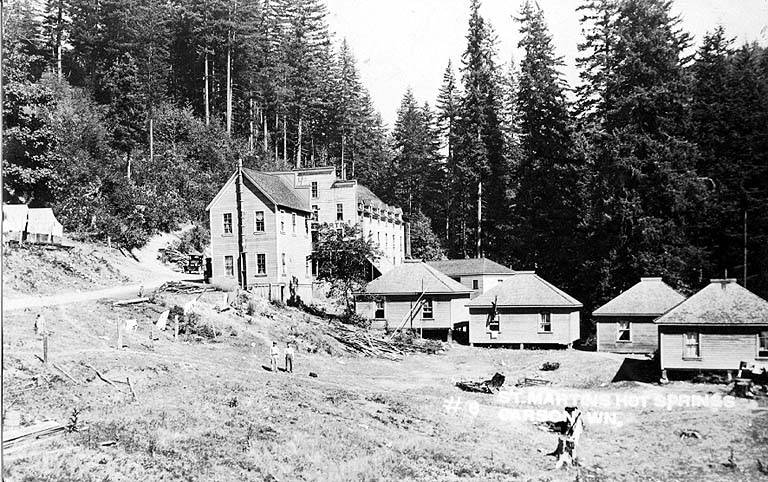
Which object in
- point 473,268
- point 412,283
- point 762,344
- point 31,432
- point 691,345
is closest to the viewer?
point 31,432

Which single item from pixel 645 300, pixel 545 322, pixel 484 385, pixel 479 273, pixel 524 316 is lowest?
pixel 484 385

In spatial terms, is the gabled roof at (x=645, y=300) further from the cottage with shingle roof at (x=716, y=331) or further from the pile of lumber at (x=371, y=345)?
the pile of lumber at (x=371, y=345)

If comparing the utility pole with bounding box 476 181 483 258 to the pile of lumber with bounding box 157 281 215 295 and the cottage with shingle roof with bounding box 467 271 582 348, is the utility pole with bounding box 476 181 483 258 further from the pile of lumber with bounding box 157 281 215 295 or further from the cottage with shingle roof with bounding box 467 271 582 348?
the pile of lumber with bounding box 157 281 215 295

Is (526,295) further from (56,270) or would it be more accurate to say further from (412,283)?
(56,270)

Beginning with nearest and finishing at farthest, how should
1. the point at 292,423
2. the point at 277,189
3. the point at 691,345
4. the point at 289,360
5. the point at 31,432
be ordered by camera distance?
the point at 31,432 → the point at 292,423 → the point at 289,360 → the point at 691,345 → the point at 277,189

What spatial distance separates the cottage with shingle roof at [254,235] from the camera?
152 ft

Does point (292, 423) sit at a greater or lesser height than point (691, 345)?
lesser

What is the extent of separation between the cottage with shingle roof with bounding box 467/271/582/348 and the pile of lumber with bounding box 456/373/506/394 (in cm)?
1352

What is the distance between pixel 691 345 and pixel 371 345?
16648 millimetres

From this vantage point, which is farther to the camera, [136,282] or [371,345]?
[136,282]

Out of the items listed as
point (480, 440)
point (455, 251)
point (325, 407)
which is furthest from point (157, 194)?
point (480, 440)

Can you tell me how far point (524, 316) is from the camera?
44.4 m

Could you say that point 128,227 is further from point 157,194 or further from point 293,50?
point 293,50

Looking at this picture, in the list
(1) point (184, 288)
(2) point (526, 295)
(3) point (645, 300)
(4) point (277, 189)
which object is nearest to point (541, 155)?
(2) point (526, 295)
